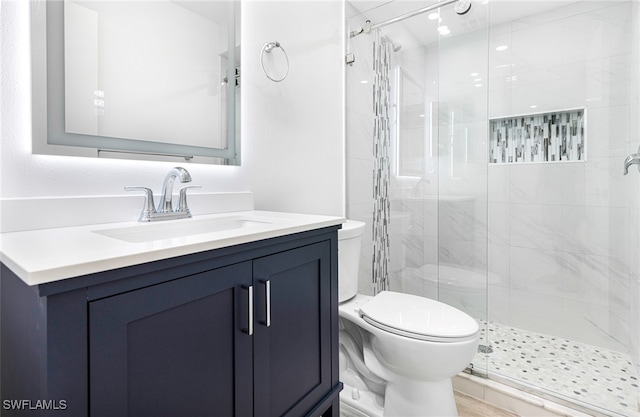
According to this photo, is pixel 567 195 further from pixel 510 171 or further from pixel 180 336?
pixel 180 336

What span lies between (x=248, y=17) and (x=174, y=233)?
1.11m

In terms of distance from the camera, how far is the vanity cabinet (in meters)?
0.54

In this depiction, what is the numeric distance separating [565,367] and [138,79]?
8.09 feet

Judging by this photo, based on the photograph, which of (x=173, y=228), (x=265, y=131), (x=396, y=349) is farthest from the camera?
(x=265, y=131)

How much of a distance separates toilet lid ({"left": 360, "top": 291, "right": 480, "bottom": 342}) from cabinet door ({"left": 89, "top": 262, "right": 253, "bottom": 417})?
2.19ft

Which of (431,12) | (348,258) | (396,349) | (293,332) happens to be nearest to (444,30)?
(431,12)

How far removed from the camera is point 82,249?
0.64 m

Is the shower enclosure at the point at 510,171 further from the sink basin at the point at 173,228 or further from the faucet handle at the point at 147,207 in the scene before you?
the faucet handle at the point at 147,207

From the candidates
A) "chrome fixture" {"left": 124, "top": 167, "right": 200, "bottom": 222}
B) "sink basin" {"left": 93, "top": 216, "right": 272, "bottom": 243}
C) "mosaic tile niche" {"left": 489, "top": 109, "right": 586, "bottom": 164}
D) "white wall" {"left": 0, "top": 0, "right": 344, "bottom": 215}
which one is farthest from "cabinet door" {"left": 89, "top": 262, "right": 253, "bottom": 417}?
"mosaic tile niche" {"left": 489, "top": 109, "right": 586, "bottom": 164}

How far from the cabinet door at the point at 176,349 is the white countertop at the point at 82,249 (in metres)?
0.07

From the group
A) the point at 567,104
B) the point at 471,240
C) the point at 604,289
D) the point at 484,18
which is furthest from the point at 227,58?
the point at 604,289

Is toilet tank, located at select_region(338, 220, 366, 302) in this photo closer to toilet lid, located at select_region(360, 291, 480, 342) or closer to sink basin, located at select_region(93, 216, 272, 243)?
toilet lid, located at select_region(360, 291, 480, 342)

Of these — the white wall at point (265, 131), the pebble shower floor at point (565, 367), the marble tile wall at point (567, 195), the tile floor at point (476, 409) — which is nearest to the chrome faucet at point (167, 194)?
the white wall at point (265, 131)

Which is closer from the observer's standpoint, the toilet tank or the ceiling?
the toilet tank
